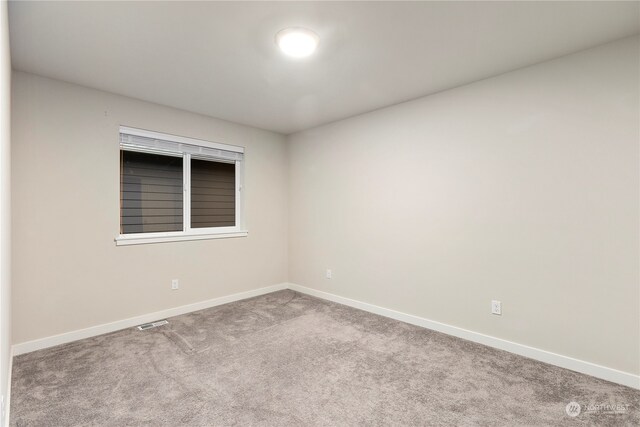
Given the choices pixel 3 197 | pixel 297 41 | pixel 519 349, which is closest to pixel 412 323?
pixel 519 349

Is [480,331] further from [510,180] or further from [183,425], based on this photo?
[183,425]

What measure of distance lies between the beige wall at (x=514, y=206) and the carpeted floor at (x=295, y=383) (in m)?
0.38

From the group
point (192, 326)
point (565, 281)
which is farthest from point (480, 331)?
point (192, 326)

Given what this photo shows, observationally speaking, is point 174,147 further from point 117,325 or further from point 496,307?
point 496,307

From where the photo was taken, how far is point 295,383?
2.20 m

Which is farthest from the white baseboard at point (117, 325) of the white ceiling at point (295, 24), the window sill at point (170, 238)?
the white ceiling at point (295, 24)

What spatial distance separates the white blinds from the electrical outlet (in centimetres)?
341

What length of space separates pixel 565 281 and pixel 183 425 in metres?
2.82

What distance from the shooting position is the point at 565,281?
240cm

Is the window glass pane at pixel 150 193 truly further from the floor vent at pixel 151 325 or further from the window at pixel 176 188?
the floor vent at pixel 151 325

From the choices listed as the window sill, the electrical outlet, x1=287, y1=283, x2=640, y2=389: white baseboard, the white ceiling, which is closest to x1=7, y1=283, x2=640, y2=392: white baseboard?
x1=287, y1=283, x2=640, y2=389: white baseboard

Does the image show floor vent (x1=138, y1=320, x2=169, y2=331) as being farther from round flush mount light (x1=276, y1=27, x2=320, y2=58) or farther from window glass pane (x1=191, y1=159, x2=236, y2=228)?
round flush mount light (x1=276, y1=27, x2=320, y2=58)

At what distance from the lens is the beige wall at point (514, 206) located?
220 centimetres

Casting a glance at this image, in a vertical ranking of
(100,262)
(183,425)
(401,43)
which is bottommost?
(183,425)
